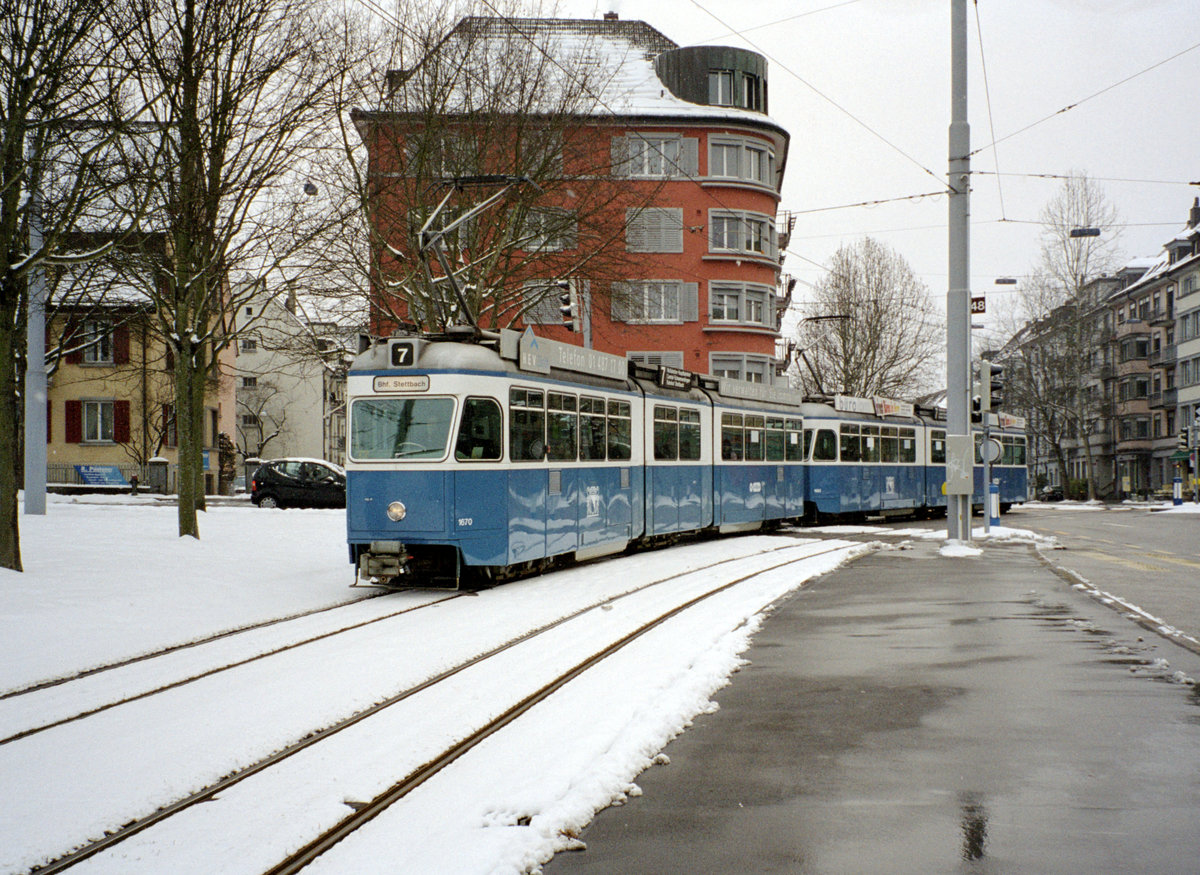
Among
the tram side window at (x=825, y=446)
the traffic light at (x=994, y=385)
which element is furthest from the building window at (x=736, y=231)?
the traffic light at (x=994, y=385)

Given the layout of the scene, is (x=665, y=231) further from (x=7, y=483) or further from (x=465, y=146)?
(x=7, y=483)

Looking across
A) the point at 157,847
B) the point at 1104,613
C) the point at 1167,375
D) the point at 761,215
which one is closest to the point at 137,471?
the point at 761,215

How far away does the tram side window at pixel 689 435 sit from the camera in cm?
2111

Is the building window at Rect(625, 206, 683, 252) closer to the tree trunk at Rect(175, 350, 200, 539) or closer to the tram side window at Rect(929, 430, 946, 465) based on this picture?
the tram side window at Rect(929, 430, 946, 465)

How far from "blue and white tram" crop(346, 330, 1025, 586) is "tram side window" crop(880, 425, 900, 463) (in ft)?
31.8

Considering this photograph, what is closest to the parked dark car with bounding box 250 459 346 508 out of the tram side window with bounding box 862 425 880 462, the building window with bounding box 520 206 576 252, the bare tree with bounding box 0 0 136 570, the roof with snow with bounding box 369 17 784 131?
the building window with bounding box 520 206 576 252

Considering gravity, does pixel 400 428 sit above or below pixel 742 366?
below

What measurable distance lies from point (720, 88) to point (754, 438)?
2693 cm

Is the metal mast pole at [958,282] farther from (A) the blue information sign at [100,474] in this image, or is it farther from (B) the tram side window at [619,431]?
(A) the blue information sign at [100,474]

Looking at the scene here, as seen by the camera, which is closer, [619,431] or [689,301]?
[619,431]

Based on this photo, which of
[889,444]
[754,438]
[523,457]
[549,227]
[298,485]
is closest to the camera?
[523,457]

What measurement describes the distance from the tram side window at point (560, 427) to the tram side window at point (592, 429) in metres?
0.33

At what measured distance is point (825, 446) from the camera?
30188mm

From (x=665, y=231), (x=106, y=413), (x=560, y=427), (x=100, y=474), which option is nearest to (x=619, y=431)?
(x=560, y=427)
